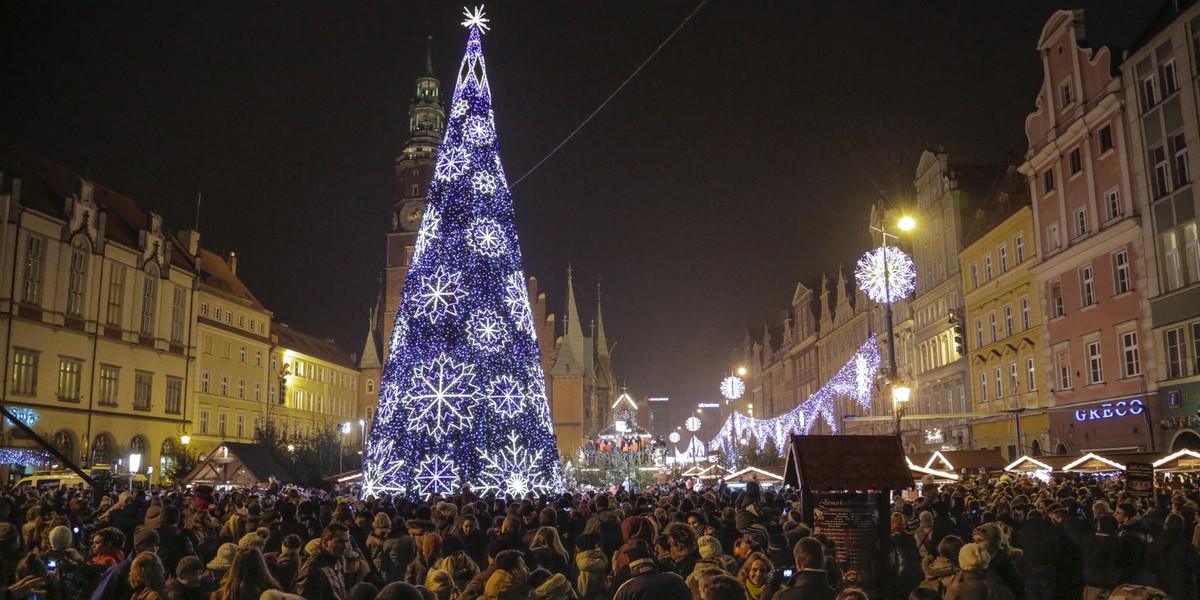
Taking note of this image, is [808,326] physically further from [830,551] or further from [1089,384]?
[830,551]

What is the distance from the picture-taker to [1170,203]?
28281mm

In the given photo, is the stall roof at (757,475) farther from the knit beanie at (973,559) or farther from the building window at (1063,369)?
the knit beanie at (973,559)

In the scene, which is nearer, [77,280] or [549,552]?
[549,552]

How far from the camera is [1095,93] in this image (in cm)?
3250

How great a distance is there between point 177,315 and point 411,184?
2770 cm

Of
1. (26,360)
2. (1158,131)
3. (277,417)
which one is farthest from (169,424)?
(1158,131)

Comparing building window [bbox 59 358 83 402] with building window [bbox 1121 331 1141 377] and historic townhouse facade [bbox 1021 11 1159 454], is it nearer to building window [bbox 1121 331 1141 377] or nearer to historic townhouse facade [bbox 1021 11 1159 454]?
→ historic townhouse facade [bbox 1021 11 1159 454]

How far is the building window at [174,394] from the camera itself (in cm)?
5328

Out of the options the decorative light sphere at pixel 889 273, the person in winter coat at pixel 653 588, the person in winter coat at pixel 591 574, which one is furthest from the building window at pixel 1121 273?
the person in winter coat at pixel 653 588

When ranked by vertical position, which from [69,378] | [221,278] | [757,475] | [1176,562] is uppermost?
[221,278]

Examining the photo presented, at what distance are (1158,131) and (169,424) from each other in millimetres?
48464

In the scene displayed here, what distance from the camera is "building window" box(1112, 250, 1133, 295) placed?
30692mm

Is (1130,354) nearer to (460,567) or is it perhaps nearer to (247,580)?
(460,567)

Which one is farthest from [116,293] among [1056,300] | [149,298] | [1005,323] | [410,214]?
[1056,300]
